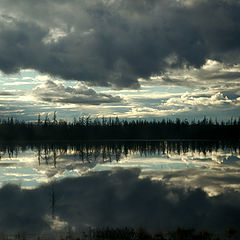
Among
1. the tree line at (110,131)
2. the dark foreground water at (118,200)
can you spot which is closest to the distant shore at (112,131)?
the tree line at (110,131)

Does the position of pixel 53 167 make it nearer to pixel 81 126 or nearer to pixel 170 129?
pixel 81 126

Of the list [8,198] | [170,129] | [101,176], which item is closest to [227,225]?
[8,198]

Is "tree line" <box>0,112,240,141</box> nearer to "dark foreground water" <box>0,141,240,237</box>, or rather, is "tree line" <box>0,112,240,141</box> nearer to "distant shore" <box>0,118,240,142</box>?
"distant shore" <box>0,118,240,142</box>

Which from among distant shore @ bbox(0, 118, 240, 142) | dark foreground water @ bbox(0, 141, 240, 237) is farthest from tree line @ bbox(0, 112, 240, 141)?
dark foreground water @ bbox(0, 141, 240, 237)

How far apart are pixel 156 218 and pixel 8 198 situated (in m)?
12.3

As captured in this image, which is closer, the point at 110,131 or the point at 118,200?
the point at 118,200

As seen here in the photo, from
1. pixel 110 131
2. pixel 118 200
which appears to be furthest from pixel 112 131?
pixel 118 200

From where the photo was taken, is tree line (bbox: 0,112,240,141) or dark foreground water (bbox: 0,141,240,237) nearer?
dark foreground water (bbox: 0,141,240,237)

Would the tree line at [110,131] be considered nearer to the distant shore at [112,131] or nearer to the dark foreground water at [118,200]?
the distant shore at [112,131]

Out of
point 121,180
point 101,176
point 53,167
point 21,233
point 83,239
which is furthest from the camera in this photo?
point 53,167

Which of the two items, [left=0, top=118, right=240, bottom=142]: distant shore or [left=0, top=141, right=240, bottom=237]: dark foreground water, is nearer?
[left=0, top=141, right=240, bottom=237]: dark foreground water

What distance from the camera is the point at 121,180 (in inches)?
1275

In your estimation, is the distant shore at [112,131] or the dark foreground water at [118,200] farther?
the distant shore at [112,131]

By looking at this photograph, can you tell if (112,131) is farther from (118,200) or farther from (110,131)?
(118,200)
